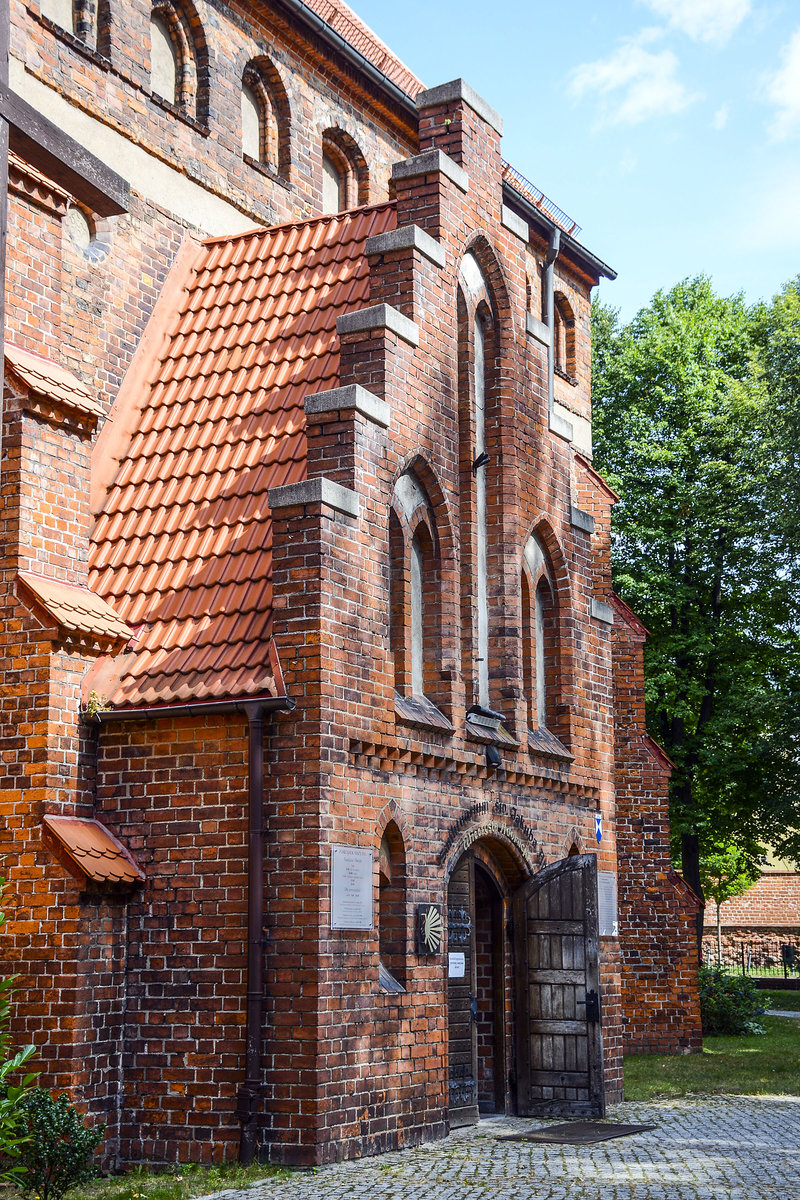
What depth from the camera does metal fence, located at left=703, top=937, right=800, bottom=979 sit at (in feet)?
124

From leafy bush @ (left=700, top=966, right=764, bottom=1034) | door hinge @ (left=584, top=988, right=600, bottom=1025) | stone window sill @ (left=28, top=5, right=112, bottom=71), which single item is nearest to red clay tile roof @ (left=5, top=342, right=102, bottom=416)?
stone window sill @ (left=28, top=5, right=112, bottom=71)

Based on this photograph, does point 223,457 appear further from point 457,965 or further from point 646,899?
point 646,899

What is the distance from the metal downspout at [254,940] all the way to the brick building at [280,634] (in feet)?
0.09

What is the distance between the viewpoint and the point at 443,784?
1205cm

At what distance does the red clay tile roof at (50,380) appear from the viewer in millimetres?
10922

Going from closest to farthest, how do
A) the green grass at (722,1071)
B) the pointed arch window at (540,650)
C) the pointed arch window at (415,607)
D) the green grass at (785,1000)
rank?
1. the pointed arch window at (415,607)
2. the pointed arch window at (540,650)
3. the green grass at (722,1071)
4. the green grass at (785,1000)

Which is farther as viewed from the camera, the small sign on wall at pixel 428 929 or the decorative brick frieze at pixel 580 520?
the decorative brick frieze at pixel 580 520

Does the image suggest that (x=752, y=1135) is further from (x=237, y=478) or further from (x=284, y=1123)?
(x=237, y=478)

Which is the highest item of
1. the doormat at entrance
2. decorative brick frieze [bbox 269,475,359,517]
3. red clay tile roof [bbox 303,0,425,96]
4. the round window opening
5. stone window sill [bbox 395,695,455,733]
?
red clay tile roof [bbox 303,0,425,96]

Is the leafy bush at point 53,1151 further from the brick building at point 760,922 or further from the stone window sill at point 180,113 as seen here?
the brick building at point 760,922

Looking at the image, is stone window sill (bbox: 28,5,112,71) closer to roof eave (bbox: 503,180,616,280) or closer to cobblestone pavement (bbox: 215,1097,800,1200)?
roof eave (bbox: 503,180,616,280)

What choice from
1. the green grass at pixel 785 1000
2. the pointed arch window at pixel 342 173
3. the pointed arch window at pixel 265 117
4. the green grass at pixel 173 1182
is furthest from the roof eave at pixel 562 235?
the green grass at pixel 785 1000

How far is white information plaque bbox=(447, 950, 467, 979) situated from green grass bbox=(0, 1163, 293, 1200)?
3.01 metres

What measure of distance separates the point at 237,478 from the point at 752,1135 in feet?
22.7
